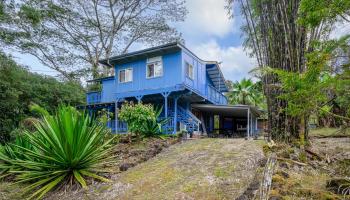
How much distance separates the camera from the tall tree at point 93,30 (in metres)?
24.8

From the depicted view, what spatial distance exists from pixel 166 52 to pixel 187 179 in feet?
38.4

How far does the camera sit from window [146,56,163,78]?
1781 cm

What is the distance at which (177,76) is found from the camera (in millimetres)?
16938

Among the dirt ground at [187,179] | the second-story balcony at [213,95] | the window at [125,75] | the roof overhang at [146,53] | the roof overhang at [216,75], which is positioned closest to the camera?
the dirt ground at [187,179]

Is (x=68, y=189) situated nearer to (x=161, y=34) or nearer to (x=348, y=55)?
(x=348, y=55)

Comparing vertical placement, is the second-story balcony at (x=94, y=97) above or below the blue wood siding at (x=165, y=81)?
below

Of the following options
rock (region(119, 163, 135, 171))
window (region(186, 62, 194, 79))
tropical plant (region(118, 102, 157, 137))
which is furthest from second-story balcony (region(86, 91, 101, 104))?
rock (region(119, 163, 135, 171))

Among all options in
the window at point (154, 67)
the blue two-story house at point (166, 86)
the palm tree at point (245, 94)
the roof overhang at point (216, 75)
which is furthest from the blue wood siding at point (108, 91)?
the palm tree at point (245, 94)

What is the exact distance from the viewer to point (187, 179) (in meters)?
6.68

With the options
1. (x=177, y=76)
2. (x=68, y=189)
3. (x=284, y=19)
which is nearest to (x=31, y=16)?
(x=177, y=76)

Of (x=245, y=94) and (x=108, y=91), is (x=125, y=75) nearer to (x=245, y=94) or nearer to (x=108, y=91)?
(x=108, y=91)

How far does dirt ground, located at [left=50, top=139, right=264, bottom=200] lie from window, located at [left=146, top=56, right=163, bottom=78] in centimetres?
965

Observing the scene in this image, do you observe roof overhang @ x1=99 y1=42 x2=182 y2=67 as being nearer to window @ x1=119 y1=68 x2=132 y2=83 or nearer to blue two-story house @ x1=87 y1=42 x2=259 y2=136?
blue two-story house @ x1=87 y1=42 x2=259 y2=136

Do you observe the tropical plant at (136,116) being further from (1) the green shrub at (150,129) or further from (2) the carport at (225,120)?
(2) the carport at (225,120)
